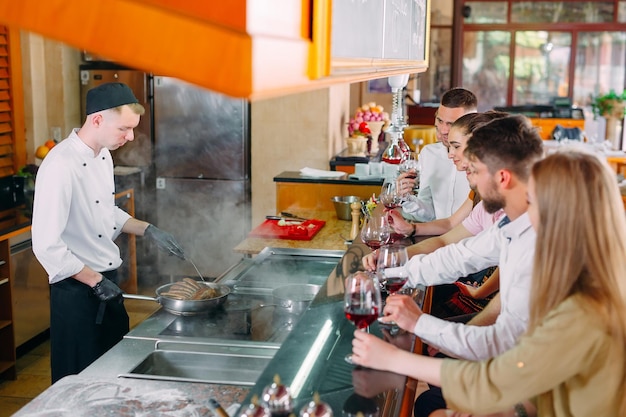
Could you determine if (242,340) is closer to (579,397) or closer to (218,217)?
(579,397)

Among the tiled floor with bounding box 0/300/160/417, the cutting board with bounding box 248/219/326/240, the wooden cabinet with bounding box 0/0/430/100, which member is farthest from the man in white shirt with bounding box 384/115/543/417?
the tiled floor with bounding box 0/300/160/417

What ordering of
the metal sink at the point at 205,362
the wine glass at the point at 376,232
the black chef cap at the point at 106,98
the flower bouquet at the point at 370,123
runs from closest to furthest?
the metal sink at the point at 205,362 → the wine glass at the point at 376,232 → the black chef cap at the point at 106,98 → the flower bouquet at the point at 370,123

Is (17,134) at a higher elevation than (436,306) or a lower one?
higher

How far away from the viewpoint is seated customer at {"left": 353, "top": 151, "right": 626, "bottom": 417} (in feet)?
A: 5.97

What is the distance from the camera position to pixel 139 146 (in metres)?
7.03

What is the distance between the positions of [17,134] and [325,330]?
4.34 metres

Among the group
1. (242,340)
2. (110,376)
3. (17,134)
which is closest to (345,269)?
(242,340)

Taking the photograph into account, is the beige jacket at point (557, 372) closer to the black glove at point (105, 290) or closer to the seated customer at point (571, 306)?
the seated customer at point (571, 306)

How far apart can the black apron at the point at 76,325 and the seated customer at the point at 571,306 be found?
212 cm

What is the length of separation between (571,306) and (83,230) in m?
2.43

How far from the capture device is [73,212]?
3.51 metres

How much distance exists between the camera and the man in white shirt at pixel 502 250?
87.0 inches

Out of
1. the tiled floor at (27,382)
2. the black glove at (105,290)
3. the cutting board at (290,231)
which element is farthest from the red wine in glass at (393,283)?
the tiled floor at (27,382)

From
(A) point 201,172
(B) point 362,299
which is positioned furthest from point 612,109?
(B) point 362,299
